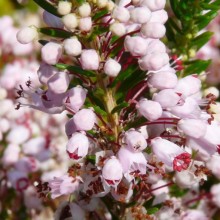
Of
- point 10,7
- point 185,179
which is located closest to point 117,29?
point 185,179

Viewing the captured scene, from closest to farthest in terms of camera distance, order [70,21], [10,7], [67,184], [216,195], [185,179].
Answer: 1. [70,21]
2. [67,184]
3. [185,179]
4. [216,195]
5. [10,7]

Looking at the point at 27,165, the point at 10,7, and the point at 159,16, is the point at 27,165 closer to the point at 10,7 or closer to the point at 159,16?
the point at 159,16

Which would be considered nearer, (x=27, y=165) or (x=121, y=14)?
(x=121, y=14)

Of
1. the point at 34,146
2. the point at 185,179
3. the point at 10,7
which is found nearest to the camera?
the point at 185,179

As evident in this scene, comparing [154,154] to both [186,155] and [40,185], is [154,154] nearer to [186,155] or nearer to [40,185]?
[186,155]

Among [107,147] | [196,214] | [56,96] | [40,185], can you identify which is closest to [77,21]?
[56,96]

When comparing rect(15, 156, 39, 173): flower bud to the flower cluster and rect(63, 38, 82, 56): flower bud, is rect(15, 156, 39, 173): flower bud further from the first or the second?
rect(63, 38, 82, 56): flower bud
